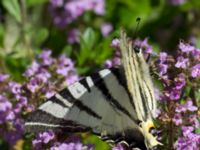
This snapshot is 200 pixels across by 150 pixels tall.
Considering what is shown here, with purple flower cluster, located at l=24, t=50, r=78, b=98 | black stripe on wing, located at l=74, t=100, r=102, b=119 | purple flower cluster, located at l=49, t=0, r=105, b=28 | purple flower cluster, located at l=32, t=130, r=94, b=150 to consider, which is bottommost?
purple flower cluster, located at l=32, t=130, r=94, b=150

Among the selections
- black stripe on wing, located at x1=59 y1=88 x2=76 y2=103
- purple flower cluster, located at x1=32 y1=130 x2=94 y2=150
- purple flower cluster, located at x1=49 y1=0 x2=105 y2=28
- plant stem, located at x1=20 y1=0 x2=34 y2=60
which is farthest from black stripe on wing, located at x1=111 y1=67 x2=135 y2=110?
purple flower cluster, located at x1=49 y1=0 x2=105 y2=28

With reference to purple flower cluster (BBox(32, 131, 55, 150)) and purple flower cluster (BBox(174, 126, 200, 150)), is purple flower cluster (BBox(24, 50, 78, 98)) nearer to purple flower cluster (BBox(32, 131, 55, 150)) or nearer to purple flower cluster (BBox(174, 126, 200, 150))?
purple flower cluster (BBox(32, 131, 55, 150))

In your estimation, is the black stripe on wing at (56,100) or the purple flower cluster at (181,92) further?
the purple flower cluster at (181,92)

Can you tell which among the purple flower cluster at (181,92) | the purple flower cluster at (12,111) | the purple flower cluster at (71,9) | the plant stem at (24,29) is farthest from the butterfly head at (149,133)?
the purple flower cluster at (71,9)

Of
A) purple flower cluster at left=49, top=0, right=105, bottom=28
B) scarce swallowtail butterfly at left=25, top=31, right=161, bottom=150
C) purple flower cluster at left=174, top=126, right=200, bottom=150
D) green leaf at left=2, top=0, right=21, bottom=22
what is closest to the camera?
scarce swallowtail butterfly at left=25, top=31, right=161, bottom=150

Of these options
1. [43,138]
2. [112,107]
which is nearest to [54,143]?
[43,138]

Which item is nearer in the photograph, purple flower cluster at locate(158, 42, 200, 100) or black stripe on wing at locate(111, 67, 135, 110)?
black stripe on wing at locate(111, 67, 135, 110)

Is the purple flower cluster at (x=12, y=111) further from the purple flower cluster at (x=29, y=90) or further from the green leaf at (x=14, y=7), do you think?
the green leaf at (x=14, y=7)
